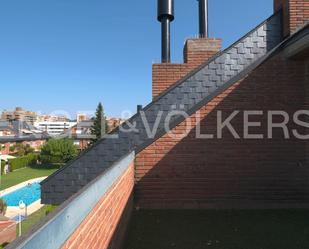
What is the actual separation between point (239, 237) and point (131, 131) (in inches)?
110

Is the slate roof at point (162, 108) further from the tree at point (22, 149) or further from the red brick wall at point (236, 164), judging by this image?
the tree at point (22, 149)

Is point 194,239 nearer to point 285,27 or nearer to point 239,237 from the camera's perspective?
point 239,237

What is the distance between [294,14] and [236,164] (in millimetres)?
3474

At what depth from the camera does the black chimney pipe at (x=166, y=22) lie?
11266mm

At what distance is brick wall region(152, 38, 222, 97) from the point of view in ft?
28.5

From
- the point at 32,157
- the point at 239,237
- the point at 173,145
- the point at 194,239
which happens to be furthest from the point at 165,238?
the point at 32,157

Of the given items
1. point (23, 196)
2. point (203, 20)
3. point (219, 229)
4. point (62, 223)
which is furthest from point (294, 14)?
point (23, 196)

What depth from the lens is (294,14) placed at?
6266 millimetres

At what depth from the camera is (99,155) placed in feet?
19.1

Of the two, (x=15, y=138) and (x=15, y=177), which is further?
(x=15, y=138)

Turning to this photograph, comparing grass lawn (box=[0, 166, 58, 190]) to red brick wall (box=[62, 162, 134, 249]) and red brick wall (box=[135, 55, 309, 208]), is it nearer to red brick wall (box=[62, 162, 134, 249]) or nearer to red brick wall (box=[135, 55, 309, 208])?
red brick wall (box=[135, 55, 309, 208])

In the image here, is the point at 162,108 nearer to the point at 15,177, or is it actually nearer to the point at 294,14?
the point at 294,14

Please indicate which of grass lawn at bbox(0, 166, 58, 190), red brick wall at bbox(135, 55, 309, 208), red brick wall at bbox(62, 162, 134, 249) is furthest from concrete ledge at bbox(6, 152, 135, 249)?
grass lawn at bbox(0, 166, 58, 190)

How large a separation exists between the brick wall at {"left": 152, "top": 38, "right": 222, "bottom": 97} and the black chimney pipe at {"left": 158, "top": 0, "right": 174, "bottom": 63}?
225 cm
